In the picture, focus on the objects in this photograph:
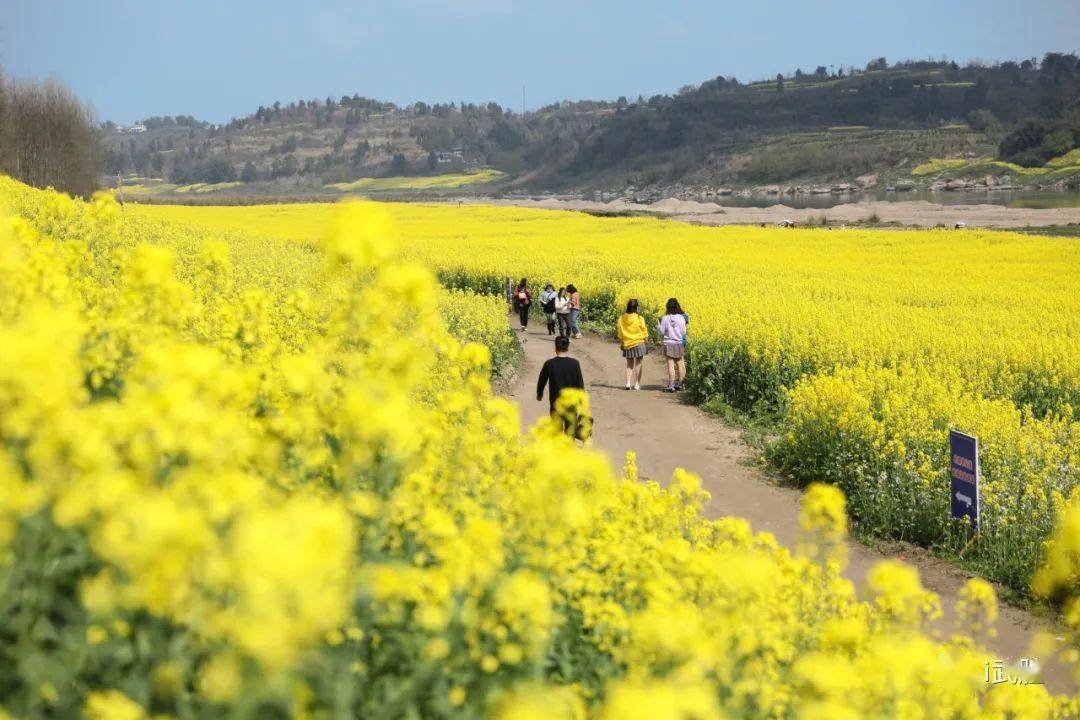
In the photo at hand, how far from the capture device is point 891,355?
55.0 ft

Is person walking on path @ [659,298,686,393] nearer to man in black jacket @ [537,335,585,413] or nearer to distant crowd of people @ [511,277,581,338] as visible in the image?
distant crowd of people @ [511,277,581,338]

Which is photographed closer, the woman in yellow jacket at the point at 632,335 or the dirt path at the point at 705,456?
the dirt path at the point at 705,456

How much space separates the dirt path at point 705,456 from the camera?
9031 mm

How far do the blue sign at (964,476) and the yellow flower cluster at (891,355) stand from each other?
0.29m

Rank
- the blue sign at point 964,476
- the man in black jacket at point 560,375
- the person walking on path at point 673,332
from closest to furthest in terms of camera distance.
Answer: the blue sign at point 964,476 < the man in black jacket at point 560,375 < the person walking on path at point 673,332

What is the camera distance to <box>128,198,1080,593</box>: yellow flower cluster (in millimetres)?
10883

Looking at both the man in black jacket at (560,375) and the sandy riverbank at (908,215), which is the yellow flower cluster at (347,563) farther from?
the sandy riverbank at (908,215)

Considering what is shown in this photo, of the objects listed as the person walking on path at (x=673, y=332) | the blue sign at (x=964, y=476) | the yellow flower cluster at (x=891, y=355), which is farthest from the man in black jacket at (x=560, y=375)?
the person walking on path at (x=673, y=332)

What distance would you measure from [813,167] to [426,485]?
16289cm

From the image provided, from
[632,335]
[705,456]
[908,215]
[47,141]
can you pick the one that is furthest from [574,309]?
[908,215]

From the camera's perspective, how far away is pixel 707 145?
197 meters

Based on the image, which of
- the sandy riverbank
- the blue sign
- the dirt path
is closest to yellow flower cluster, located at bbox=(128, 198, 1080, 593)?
the blue sign

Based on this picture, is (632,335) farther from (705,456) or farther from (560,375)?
(560,375)

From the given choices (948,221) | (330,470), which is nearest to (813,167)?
(948,221)
